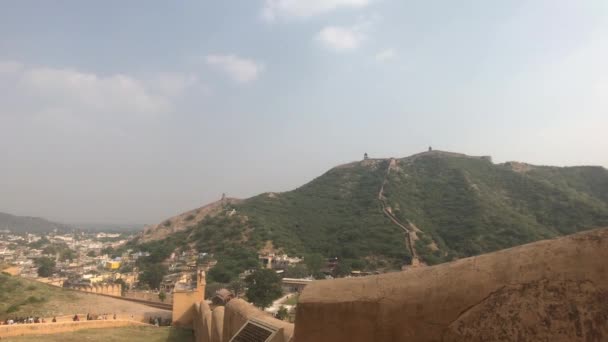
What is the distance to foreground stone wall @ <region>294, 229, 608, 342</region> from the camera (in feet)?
7.73

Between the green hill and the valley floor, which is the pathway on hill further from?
the valley floor

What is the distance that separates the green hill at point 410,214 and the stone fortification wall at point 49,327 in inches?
878

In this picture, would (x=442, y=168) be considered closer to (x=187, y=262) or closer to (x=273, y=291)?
(x=187, y=262)

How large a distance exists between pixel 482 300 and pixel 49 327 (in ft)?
60.2

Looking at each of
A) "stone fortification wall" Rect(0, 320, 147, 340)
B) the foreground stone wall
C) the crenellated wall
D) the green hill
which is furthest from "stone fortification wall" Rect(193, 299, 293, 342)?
the green hill

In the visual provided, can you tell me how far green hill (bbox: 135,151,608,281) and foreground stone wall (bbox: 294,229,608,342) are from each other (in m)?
38.3

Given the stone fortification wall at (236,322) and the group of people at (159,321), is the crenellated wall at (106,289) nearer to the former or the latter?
the group of people at (159,321)

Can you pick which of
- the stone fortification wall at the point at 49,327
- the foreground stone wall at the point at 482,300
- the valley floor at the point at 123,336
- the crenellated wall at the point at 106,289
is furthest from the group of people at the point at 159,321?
the foreground stone wall at the point at 482,300

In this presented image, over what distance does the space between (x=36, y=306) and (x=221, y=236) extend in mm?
38285

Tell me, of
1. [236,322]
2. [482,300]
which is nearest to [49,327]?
[236,322]

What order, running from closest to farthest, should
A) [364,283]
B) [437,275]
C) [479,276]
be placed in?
[479,276] → [437,275] → [364,283]

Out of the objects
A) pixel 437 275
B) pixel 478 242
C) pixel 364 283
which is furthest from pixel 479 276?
pixel 478 242

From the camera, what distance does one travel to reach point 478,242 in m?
48.0

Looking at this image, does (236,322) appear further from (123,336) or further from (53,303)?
(53,303)
